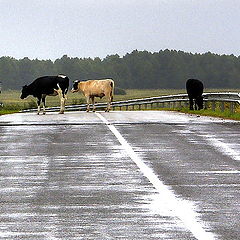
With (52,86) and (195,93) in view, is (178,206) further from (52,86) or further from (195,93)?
(195,93)

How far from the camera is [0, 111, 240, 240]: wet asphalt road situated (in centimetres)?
1061

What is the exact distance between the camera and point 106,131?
1045 inches

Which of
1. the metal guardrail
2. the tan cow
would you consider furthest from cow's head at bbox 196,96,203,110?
the tan cow

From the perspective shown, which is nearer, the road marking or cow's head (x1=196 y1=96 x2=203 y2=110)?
the road marking

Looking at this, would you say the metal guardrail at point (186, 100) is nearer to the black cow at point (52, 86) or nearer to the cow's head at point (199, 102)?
the cow's head at point (199, 102)

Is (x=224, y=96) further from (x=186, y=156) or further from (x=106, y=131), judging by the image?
(x=186, y=156)

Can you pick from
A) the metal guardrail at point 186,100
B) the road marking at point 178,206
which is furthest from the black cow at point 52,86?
the road marking at point 178,206

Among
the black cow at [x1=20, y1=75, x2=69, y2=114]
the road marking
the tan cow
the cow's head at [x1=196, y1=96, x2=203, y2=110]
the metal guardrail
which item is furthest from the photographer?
the tan cow

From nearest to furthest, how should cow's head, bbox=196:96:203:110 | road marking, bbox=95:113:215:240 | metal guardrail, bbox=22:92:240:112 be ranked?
road marking, bbox=95:113:215:240, metal guardrail, bbox=22:92:240:112, cow's head, bbox=196:96:203:110

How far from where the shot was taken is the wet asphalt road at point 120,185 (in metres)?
10.6

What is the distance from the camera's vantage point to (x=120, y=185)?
14.5 m

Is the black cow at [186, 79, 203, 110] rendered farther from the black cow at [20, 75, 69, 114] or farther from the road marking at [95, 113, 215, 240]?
the road marking at [95, 113, 215, 240]

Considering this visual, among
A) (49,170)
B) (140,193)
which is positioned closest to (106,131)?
(49,170)

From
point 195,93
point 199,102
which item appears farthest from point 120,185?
point 195,93
